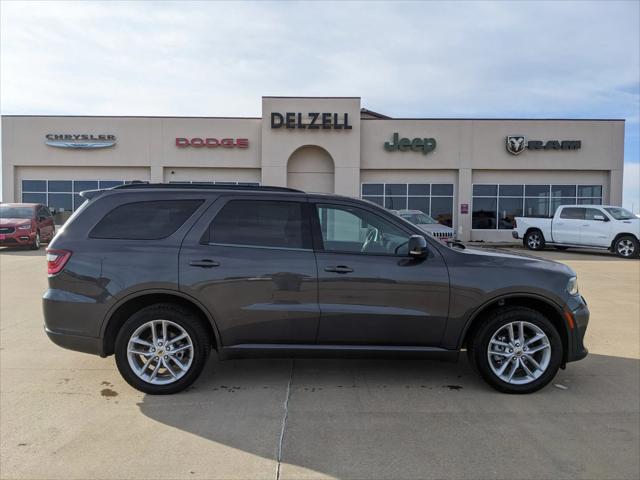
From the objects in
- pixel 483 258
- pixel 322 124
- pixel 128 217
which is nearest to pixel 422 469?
pixel 483 258

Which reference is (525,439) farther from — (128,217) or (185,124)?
(185,124)

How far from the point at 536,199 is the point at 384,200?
7.91m

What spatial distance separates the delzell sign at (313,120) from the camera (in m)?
24.7

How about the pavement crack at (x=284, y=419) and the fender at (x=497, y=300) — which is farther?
the fender at (x=497, y=300)

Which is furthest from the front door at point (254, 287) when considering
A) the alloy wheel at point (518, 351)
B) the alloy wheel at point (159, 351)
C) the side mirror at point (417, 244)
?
the alloy wheel at point (518, 351)

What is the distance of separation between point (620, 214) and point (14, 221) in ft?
70.0

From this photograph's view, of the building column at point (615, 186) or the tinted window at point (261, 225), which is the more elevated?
the building column at point (615, 186)

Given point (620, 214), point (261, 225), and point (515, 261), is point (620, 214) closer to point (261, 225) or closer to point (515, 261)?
point (515, 261)

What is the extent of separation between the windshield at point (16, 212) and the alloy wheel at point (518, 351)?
18.2 metres

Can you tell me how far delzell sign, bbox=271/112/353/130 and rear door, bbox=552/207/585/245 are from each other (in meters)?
10.8

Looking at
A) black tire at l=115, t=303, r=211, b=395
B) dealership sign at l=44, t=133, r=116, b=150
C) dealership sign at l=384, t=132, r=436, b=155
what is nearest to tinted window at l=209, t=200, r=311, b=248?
black tire at l=115, t=303, r=211, b=395

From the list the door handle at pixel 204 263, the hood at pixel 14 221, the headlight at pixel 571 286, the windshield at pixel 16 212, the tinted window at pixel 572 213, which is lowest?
the headlight at pixel 571 286

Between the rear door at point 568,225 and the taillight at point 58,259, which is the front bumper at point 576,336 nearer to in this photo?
the taillight at point 58,259

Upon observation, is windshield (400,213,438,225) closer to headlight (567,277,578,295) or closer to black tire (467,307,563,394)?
headlight (567,277,578,295)
